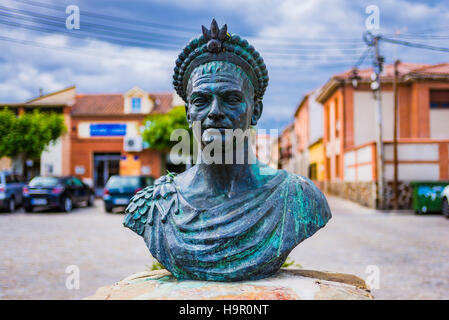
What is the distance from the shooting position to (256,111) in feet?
9.89

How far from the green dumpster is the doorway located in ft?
56.8

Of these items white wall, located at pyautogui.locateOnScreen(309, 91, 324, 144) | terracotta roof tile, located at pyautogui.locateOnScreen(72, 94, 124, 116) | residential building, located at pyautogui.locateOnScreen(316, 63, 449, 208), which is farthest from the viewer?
white wall, located at pyautogui.locateOnScreen(309, 91, 324, 144)

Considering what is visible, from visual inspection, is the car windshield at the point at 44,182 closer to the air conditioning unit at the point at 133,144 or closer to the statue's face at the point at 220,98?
the air conditioning unit at the point at 133,144

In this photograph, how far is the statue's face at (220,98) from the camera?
2611 mm

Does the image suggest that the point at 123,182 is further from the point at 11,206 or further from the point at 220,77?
the point at 220,77

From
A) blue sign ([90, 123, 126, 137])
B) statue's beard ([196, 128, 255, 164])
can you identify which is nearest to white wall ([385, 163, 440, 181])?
statue's beard ([196, 128, 255, 164])

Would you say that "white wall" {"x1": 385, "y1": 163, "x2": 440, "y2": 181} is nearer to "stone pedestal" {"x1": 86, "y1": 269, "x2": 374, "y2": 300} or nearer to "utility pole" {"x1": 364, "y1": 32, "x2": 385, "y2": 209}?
"utility pole" {"x1": 364, "y1": 32, "x2": 385, "y2": 209}

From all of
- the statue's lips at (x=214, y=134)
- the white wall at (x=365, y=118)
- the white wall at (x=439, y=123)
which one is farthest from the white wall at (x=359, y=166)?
the statue's lips at (x=214, y=134)

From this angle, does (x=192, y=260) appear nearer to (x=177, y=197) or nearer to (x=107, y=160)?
(x=177, y=197)

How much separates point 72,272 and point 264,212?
3.95m

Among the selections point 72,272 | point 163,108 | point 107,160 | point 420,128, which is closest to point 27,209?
point 72,272

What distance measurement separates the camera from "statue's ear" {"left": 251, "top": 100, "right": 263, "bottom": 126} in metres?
2.99

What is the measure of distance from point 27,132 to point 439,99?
18.7 meters

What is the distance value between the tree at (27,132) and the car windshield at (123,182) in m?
7.02
